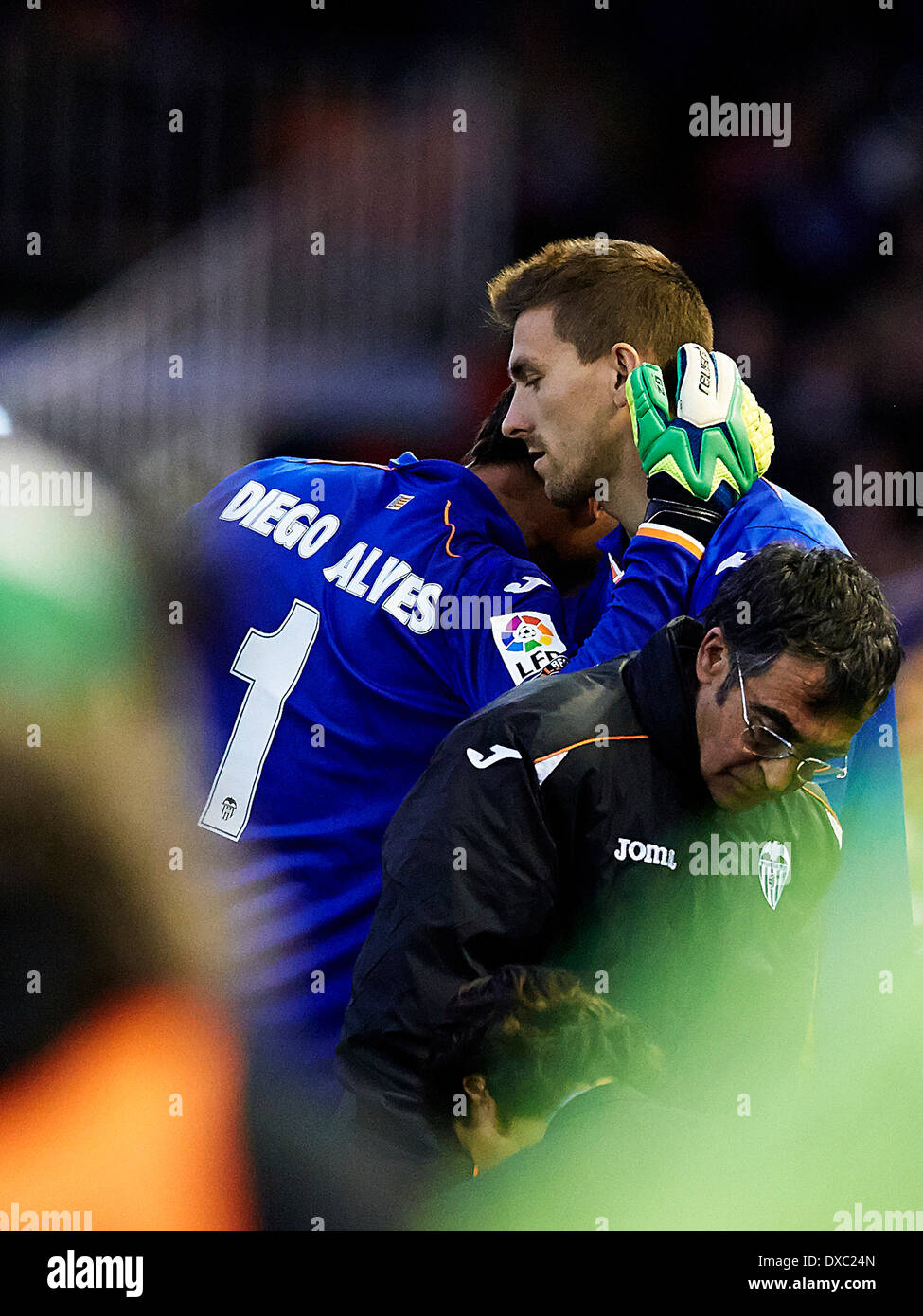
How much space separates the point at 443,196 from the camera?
4.56 metres

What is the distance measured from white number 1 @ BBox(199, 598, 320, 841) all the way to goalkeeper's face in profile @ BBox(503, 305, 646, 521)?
55 cm

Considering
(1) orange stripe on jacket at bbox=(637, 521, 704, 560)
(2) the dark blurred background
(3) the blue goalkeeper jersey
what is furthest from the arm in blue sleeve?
(2) the dark blurred background

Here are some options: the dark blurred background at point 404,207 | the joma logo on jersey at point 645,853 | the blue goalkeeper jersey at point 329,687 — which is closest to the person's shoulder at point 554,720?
the joma logo on jersey at point 645,853

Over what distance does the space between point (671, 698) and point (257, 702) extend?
1.07 m

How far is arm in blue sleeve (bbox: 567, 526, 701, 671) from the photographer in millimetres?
2250

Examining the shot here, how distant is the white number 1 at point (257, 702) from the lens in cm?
267

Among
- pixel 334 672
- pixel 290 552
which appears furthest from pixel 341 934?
pixel 290 552

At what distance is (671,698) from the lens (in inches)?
75.0

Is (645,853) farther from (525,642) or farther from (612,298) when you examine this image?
(612,298)

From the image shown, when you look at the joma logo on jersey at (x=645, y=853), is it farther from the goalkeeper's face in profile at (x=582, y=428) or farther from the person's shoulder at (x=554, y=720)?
the goalkeeper's face in profile at (x=582, y=428)

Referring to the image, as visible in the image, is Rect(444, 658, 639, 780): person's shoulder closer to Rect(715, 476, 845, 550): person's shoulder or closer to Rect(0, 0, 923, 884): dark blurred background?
Rect(715, 476, 845, 550): person's shoulder

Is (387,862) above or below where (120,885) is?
above
